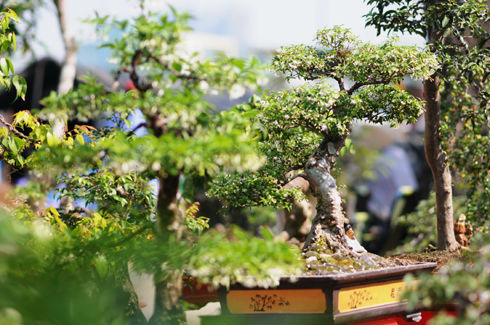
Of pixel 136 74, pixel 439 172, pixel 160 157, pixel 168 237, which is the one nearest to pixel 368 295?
pixel 168 237

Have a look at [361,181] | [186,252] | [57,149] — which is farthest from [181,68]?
[361,181]

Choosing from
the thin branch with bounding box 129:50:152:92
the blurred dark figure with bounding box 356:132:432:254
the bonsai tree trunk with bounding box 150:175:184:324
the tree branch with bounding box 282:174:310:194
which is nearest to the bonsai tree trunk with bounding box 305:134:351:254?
the tree branch with bounding box 282:174:310:194

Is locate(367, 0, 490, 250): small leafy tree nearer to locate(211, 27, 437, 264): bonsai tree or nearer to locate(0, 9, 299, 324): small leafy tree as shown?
locate(211, 27, 437, 264): bonsai tree

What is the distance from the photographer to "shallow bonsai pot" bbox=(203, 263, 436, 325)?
262cm

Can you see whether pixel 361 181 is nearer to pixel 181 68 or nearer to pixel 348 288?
pixel 348 288

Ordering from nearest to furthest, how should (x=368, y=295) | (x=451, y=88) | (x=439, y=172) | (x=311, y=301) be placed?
(x=311, y=301)
(x=368, y=295)
(x=451, y=88)
(x=439, y=172)

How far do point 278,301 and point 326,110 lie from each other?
1185 millimetres

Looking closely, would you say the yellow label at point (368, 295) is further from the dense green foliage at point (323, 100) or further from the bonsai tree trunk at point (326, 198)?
the dense green foliage at point (323, 100)

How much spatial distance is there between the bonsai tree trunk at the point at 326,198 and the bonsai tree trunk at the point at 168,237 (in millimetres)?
1305

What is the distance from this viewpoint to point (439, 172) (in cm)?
439

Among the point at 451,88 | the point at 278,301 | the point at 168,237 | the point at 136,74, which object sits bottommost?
the point at 278,301

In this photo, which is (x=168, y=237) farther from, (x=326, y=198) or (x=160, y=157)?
(x=326, y=198)

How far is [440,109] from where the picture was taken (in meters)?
4.51

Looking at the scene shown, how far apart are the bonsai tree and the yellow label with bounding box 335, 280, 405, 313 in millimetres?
378
